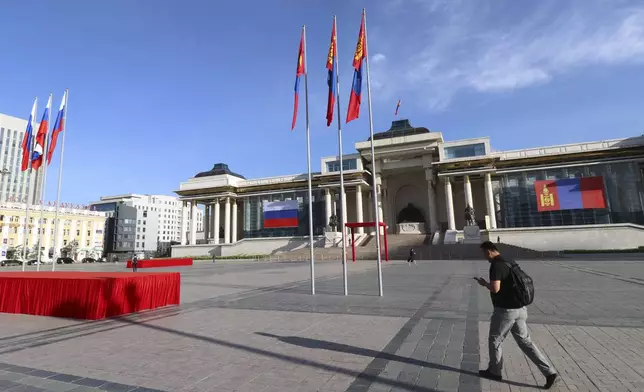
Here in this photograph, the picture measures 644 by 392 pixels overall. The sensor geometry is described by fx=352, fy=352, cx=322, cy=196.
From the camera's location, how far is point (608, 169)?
4334 cm

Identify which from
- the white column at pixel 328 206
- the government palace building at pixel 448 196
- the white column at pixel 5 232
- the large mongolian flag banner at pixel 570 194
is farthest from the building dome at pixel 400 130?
the white column at pixel 5 232

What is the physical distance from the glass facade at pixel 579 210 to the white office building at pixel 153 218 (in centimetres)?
9330

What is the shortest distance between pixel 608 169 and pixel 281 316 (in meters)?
50.5

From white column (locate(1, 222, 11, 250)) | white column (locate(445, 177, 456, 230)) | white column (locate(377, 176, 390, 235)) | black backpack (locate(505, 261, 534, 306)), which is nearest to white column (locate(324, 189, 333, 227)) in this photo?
white column (locate(377, 176, 390, 235))

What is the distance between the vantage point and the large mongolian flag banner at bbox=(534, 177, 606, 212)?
43.0m

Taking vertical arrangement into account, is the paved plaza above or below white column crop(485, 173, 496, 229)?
below

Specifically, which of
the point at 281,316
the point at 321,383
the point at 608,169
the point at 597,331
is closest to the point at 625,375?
the point at 597,331

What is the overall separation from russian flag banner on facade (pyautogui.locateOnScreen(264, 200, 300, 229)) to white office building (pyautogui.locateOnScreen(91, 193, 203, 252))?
59832 mm

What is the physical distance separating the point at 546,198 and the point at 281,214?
38.4m

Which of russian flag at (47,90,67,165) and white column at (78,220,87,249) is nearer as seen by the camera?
russian flag at (47,90,67,165)

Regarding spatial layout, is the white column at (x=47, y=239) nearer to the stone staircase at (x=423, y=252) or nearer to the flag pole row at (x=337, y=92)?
the stone staircase at (x=423, y=252)

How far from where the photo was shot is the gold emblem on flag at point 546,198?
146ft

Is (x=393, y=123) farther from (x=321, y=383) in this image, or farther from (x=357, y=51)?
(x=321, y=383)

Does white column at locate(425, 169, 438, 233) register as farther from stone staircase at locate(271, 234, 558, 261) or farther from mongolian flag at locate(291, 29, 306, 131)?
mongolian flag at locate(291, 29, 306, 131)
